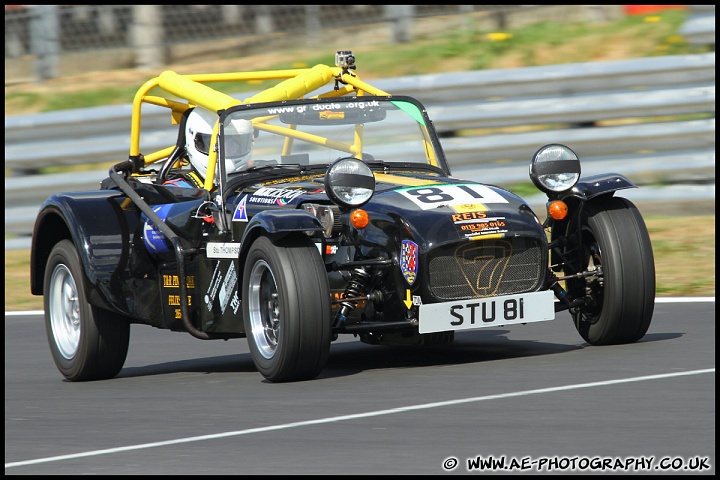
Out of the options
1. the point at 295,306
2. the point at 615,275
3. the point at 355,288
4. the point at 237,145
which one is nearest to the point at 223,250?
the point at 237,145

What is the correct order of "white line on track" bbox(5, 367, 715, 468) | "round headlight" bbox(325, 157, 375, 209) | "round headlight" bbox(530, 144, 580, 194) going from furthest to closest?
"round headlight" bbox(530, 144, 580, 194)
"round headlight" bbox(325, 157, 375, 209)
"white line on track" bbox(5, 367, 715, 468)

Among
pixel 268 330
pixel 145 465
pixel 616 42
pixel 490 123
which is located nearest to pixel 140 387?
pixel 268 330

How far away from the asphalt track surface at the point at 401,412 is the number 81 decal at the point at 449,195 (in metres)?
0.88

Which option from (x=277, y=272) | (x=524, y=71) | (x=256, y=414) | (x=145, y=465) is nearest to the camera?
(x=145, y=465)

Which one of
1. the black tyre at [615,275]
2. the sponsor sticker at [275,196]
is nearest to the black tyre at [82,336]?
the sponsor sticker at [275,196]

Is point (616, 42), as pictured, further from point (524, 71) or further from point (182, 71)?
point (182, 71)

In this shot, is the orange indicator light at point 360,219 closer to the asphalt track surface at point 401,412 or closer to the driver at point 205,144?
the asphalt track surface at point 401,412

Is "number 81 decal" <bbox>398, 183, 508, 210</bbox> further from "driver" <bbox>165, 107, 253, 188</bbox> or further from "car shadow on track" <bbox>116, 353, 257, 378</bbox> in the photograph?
"car shadow on track" <bbox>116, 353, 257, 378</bbox>

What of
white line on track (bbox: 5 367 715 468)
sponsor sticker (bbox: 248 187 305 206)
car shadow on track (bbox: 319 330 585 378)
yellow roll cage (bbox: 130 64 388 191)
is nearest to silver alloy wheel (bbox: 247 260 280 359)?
car shadow on track (bbox: 319 330 585 378)

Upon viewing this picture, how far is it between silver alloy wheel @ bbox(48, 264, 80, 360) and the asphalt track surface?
21 centimetres

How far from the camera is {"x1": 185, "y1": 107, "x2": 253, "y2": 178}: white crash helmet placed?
8648 mm

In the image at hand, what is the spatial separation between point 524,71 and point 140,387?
21.4 feet

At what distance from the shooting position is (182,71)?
18.6 meters

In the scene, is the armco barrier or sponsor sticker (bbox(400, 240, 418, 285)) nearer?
sponsor sticker (bbox(400, 240, 418, 285))
